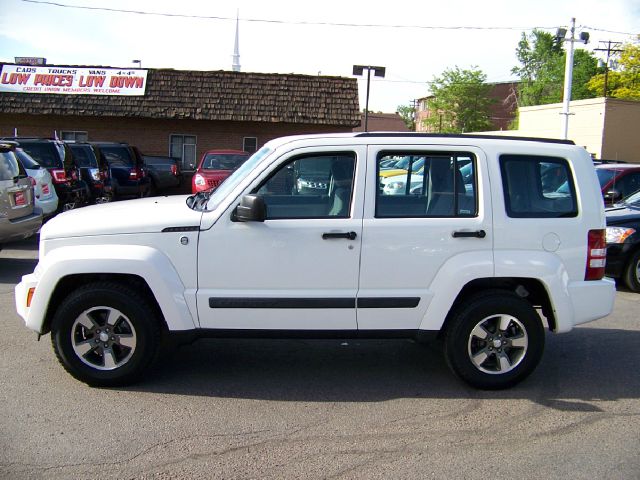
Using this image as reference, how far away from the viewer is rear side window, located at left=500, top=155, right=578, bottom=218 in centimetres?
498

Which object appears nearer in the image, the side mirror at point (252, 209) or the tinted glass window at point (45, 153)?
the side mirror at point (252, 209)

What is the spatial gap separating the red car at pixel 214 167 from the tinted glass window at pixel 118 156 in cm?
204

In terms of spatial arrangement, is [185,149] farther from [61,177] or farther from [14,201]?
[14,201]

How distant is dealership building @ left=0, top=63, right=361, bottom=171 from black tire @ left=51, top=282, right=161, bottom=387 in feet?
65.8

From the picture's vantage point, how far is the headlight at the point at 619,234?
8.84 m

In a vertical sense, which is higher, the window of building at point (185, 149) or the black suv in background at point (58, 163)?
the window of building at point (185, 149)

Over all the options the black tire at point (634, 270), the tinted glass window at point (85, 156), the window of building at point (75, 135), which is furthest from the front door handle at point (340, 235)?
the window of building at point (75, 135)

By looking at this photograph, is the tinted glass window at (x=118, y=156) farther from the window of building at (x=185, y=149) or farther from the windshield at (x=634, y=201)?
the windshield at (x=634, y=201)

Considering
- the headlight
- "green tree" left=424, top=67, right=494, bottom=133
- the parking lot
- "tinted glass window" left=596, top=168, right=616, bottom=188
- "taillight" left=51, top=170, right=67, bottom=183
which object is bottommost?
the parking lot

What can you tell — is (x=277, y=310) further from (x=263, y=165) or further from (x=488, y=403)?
(x=488, y=403)

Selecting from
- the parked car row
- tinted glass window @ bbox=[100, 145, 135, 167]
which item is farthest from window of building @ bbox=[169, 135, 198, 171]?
tinted glass window @ bbox=[100, 145, 135, 167]

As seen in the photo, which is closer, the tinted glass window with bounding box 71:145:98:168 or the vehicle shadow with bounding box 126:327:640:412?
the vehicle shadow with bounding box 126:327:640:412

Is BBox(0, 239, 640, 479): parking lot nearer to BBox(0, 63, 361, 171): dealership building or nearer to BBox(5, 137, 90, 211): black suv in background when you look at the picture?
BBox(5, 137, 90, 211): black suv in background

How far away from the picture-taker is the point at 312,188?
196 inches
